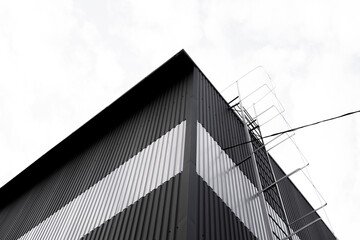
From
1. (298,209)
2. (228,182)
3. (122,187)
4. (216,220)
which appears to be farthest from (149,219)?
(298,209)

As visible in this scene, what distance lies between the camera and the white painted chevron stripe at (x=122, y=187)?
10.7 metres

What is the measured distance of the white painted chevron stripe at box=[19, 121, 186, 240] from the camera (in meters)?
10.7

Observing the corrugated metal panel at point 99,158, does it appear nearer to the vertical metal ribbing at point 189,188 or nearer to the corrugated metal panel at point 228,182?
the vertical metal ribbing at point 189,188

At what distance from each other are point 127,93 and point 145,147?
4244 millimetres

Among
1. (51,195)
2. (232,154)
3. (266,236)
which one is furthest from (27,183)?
(266,236)

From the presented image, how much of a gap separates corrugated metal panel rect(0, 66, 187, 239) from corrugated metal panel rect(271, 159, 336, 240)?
7.30 m

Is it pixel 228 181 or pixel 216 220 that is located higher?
pixel 228 181

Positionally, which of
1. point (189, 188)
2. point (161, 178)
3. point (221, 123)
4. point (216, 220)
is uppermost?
point (221, 123)

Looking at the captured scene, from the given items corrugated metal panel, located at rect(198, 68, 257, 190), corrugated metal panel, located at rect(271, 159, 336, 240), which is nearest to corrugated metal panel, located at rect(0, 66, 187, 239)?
corrugated metal panel, located at rect(198, 68, 257, 190)

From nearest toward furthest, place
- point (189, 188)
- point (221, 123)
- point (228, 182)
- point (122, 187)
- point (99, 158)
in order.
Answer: point (189, 188) < point (228, 182) < point (122, 187) < point (221, 123) < point (99, 158)

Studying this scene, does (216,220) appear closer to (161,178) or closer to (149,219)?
(149,219)

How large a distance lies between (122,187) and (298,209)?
1036 centimetres

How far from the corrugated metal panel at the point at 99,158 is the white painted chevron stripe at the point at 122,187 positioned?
0.54 metres

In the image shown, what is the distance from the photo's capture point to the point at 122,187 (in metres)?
11.8
